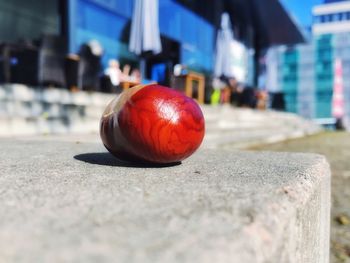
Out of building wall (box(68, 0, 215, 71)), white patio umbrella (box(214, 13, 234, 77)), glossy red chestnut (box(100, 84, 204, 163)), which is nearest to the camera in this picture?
glossy red chestnut (box(100, 84, 204, 163))

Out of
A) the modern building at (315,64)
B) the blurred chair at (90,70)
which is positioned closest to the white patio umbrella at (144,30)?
the blurred chair at (90,70)

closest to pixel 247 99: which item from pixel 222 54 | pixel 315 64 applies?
pixel 222 54

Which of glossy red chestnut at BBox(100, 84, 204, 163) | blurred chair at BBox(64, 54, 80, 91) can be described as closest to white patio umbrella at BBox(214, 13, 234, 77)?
blurred chair at BBox(64, 54, 80, 91)

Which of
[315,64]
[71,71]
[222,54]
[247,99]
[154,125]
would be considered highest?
[315,64]

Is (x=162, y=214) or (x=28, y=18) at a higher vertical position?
(x=28, y=18)

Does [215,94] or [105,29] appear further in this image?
[215,94]

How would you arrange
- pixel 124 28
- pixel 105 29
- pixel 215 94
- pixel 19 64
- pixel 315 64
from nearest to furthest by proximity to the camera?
1. pixel 19 64
2. pixel 105 29
3. pixel 124 28
4. pixel 215 94
5. pixel 315 64

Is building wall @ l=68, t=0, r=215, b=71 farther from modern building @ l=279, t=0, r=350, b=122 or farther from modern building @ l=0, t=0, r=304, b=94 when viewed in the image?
modern building @ l=279, t=0, r=350, b=122

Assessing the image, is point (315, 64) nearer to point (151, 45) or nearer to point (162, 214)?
point (151, 45)
